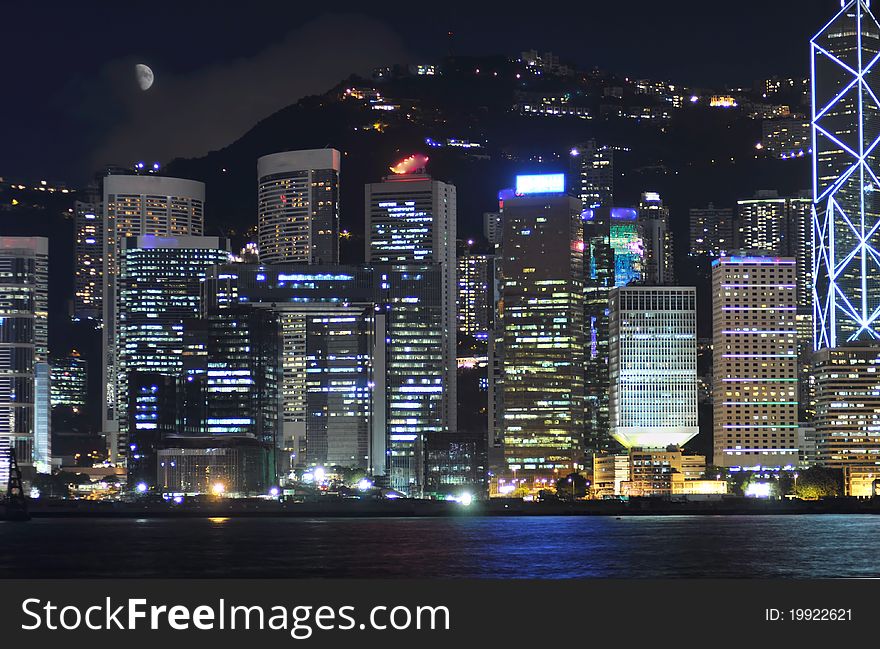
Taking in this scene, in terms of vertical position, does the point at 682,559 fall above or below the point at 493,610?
below

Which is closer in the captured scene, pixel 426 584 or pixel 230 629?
pixel 230 629

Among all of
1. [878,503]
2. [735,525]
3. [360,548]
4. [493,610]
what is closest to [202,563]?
[360,548]

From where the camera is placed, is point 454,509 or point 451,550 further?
point 454,509

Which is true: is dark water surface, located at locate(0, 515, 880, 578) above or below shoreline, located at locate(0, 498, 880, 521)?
above

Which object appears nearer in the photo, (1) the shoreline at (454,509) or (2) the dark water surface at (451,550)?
(2) the dark water surface at (451,550)

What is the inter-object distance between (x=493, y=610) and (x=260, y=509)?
169396 millimetres

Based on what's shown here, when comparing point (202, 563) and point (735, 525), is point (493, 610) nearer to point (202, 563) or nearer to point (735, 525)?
point (202, 563)

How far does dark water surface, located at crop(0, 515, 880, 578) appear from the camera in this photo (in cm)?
7644

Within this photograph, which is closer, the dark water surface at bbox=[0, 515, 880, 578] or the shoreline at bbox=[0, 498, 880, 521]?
the dark water surface at bbox=[0, 515, 880, 578]

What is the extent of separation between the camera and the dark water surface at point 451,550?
251 ft

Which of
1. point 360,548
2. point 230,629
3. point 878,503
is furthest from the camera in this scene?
point 878,503

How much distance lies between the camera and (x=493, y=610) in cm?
2223

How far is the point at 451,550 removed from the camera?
316 feet

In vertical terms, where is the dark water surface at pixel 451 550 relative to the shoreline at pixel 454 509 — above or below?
above
